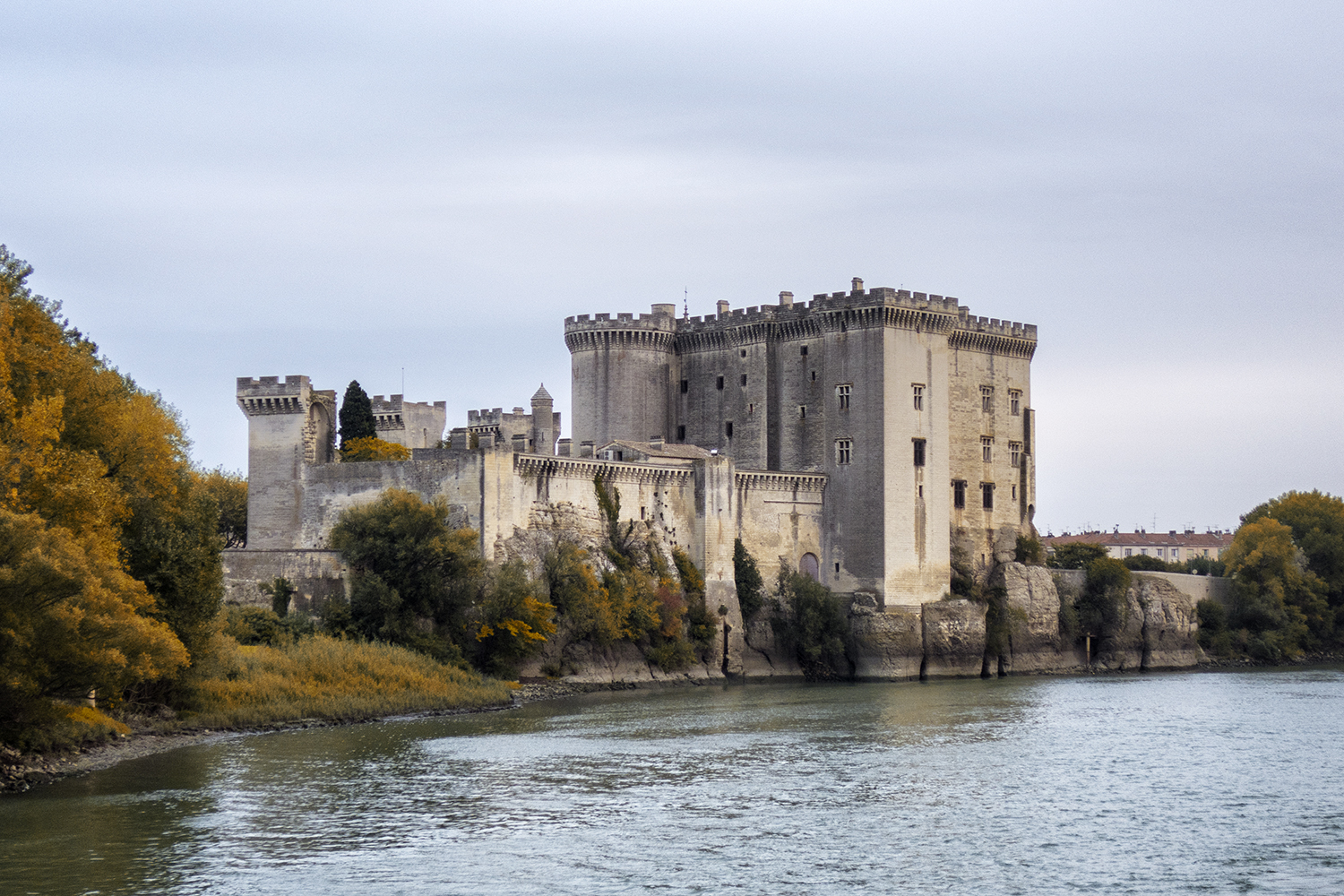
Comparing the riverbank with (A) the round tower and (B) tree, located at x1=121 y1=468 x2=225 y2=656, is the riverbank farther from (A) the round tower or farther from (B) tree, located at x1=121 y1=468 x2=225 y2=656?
(A) the round tower

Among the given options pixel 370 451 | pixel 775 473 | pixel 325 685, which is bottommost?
pixel 325 685

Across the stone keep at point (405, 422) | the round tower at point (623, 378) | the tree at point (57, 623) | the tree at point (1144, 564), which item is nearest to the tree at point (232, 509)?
the stone keep at point (405, 422)

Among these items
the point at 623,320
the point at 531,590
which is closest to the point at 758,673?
the point at 531,590

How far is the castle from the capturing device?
57062 millimetres

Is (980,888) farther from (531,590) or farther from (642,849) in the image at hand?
(531,590)

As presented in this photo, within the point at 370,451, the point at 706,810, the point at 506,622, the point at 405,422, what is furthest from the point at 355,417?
the point at 706,810

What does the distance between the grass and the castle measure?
4933 millimetres

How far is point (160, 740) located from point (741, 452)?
123ft

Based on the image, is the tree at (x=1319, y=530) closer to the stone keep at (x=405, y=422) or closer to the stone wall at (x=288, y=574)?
the stone keep at (x=405, y=422)

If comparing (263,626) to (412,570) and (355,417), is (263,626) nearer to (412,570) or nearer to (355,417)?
(412,570)

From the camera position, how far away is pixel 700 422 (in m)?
74.0

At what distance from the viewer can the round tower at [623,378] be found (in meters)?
73.9

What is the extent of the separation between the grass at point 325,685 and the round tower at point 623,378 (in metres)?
23.5

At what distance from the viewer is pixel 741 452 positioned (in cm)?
7212
